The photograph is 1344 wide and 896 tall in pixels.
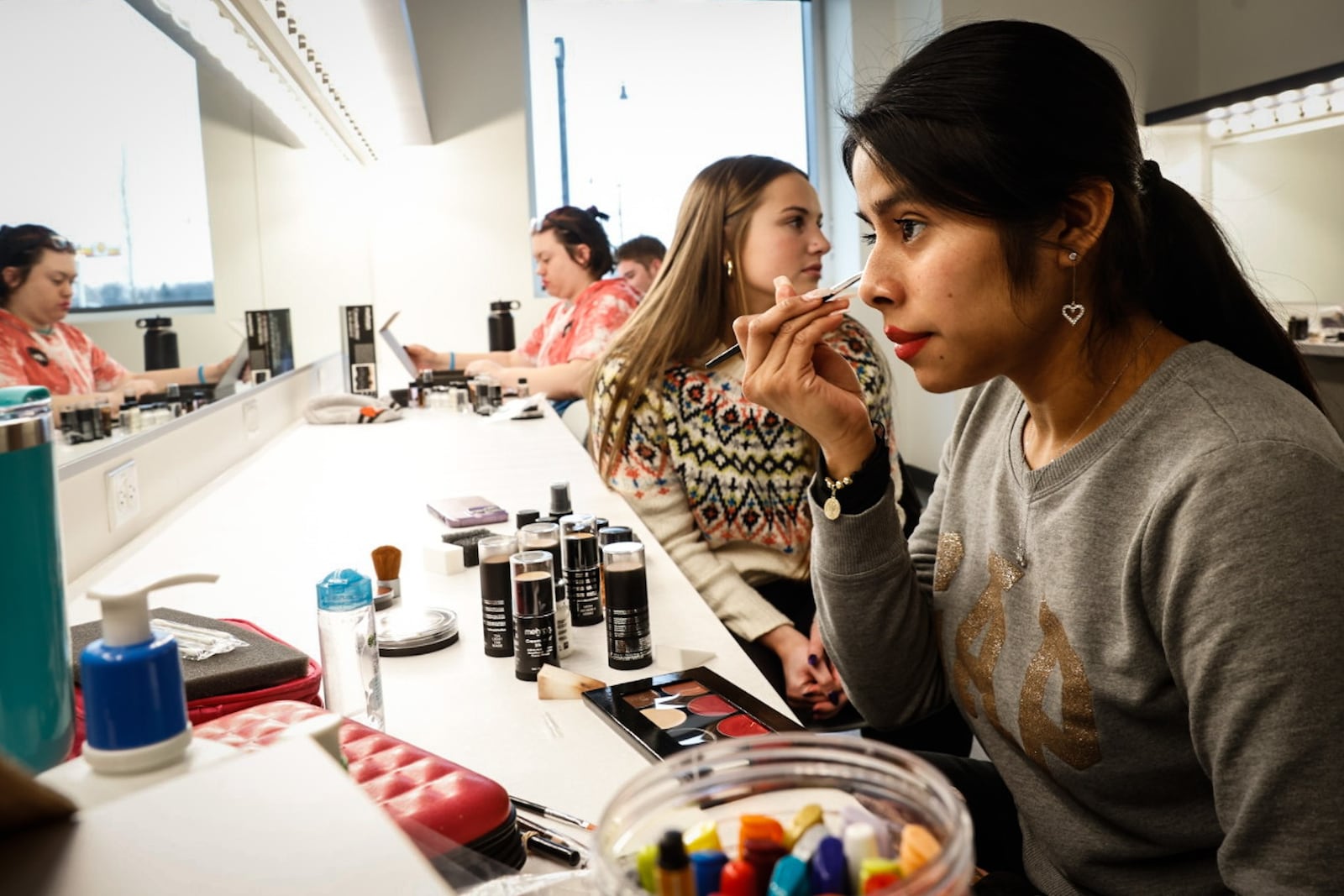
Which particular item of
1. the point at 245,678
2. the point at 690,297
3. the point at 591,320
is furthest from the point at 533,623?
the point at 591,320

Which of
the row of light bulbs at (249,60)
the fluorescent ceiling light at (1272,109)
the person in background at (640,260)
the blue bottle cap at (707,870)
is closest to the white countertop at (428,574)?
the blue bottle cap at (707,870)

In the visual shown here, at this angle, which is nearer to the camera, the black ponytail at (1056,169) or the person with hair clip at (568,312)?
the black ponytail at (1056,169)

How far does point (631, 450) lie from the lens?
1897 mm

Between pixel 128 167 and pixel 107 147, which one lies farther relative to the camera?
pixel 128 167

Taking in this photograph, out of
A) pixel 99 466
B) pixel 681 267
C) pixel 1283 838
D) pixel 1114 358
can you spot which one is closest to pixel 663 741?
pixel 1283 838

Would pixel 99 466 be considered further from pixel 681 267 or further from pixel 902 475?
pixel 902 475

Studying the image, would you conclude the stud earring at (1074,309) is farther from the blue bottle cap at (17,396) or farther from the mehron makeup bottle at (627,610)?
the blue bottle cap at (17,396)

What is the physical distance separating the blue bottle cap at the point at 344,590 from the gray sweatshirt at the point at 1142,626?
55 centimetres

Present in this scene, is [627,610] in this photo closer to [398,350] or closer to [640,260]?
[398,350]

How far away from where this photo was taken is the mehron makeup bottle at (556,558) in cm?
115

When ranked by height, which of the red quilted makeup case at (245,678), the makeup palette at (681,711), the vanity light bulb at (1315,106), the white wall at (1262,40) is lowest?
the makeup palette at (681,711)

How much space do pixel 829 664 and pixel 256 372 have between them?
2170 mm

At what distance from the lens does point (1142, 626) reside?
0.92 metres

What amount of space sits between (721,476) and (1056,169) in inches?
38.8
